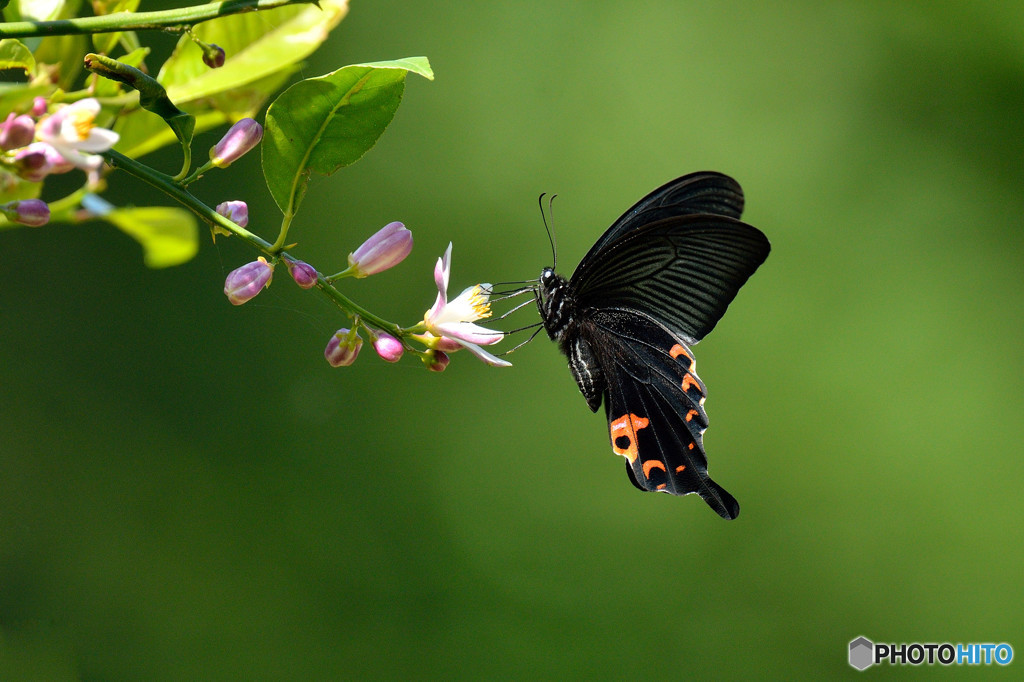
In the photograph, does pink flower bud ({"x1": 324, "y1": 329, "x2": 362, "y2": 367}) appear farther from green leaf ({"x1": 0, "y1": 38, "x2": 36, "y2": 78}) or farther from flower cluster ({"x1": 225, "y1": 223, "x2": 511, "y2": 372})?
green leaf ({"x1": 0, "y1": 38, "x2": 36, "y2": 78})

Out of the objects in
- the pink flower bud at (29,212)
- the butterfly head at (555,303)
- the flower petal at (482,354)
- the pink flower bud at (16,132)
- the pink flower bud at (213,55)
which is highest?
the pink flower bud at (213,55)

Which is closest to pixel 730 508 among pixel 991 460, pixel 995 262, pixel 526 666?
pixel 526 666

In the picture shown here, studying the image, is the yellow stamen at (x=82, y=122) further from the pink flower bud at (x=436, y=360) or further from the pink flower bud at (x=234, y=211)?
the pink flower bud at (x=436, y=360)

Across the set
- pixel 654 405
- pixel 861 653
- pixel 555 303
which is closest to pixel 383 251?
pixel 555 303

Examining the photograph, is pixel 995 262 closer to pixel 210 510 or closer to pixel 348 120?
pixel 210 510

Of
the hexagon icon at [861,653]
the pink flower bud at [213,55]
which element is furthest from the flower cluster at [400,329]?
the hexagon icon at [861,653]

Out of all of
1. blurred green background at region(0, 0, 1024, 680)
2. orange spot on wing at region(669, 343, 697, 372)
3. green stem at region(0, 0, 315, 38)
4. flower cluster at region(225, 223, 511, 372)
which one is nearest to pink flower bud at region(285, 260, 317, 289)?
flower cluster at region(225, 223, 511, 372)
